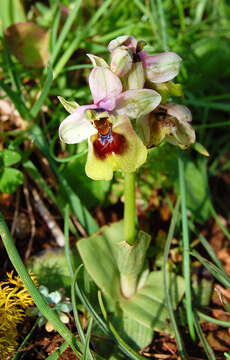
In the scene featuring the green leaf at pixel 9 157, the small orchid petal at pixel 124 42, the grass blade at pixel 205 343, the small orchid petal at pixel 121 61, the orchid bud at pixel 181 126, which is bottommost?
the grass blade at pixel 205 343

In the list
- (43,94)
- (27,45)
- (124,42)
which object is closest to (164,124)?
(124,42)

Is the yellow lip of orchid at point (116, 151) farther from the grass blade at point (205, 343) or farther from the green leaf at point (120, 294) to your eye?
the grass blade at point (205, 343)

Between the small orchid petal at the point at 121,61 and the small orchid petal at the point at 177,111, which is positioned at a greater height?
the small orchid petal at the point at 121,61

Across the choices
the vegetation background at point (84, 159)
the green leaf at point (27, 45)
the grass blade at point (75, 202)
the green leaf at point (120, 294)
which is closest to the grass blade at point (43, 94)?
the vegetation background at point (84, 159)

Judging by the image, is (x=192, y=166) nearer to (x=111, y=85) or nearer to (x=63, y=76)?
(x=63, y=76)

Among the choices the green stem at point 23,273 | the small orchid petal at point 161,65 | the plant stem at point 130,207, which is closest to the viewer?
the green stem at point 23,273

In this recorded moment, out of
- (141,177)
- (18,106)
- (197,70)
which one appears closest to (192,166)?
(141,177)

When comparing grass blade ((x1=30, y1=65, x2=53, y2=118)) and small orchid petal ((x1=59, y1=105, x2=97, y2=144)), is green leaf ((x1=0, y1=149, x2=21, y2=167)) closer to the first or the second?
grass blade ((x1=30, y1=65, x2=53, y2=118))

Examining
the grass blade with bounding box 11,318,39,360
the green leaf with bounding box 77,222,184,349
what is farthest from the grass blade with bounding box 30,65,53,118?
the grass blade with bounding box 11,318,39,360
